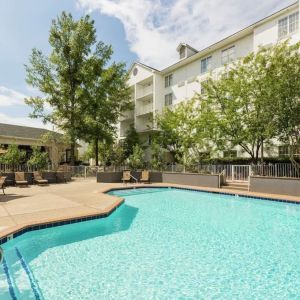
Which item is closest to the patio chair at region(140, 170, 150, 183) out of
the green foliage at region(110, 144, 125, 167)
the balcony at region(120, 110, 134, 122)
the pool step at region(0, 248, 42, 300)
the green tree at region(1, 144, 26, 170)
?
the green foliage at region(110, 144, 125, 167)

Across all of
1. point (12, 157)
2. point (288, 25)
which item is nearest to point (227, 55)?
point (288, 25)

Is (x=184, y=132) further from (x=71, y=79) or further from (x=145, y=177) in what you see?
(x=71, y=79)

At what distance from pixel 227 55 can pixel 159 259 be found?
76.6 ft

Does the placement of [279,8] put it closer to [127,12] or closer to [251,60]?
[251,60]

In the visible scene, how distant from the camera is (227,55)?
24141mm

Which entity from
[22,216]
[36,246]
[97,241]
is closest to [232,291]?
[97,241]

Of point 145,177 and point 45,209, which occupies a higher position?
point 145,177

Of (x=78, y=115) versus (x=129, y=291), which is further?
(x=78, y=115)

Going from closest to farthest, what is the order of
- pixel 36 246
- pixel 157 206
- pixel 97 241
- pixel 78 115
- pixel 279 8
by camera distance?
pixel 36 246 < pixel 97 241 < pixel 157 206 < pixel 279 8 < pixel 78 115

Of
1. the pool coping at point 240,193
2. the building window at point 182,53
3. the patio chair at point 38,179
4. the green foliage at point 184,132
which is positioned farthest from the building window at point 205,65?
the patio chair at point 38,179

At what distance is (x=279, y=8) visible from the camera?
1995 cm

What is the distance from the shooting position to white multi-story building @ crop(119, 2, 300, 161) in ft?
65.0

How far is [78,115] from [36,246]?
72.7 ft

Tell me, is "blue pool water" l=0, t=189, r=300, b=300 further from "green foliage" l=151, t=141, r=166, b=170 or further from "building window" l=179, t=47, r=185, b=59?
"building window" l=179, t=47, r=185, b=59
